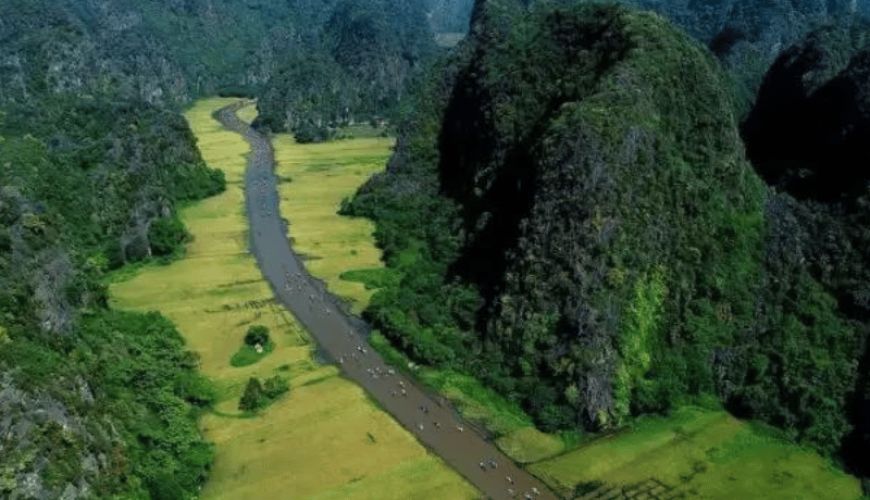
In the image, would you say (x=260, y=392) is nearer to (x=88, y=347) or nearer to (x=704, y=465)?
(x=88, y=347)

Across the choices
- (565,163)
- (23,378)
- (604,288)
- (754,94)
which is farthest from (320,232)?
(754,94)

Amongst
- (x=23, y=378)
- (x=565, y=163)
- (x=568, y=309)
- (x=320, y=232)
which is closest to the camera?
(x=23, y=378)

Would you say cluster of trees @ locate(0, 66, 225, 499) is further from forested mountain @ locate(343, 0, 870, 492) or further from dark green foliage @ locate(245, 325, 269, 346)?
forested mountain @ locate(343, 0, 870, 492)

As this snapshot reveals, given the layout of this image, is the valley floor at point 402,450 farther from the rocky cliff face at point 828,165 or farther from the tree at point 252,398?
the rocky cliff face at point 828,165

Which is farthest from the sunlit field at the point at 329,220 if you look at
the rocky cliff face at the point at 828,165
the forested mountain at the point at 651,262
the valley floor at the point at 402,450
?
the rocky cliff face at the point at 828,165

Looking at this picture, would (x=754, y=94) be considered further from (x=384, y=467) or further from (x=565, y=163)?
(x=384, y=467)

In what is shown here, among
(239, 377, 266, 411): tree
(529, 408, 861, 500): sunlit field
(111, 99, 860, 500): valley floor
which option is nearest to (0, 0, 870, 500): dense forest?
(529, 408, 861, 500): sunlit field
